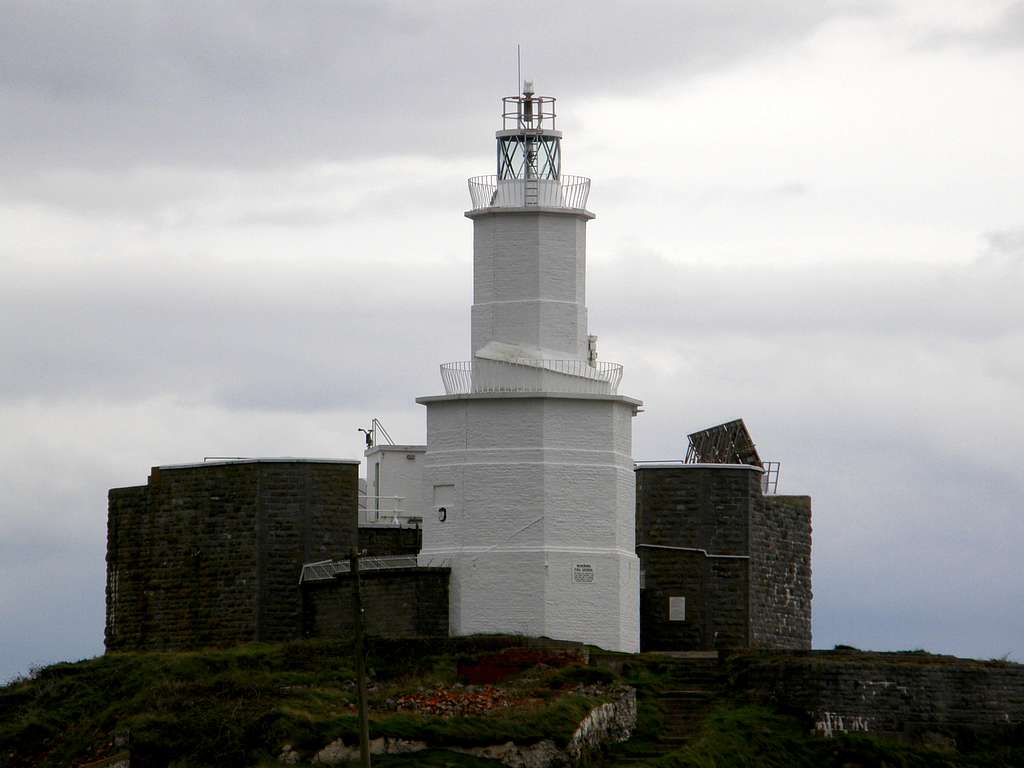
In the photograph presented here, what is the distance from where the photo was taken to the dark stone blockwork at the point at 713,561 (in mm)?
51000

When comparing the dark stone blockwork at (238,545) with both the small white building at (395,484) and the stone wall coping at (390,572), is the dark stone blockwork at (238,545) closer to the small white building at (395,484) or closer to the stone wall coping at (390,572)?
the stone wall coping at (390,572)

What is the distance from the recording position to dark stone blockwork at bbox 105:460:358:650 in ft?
167

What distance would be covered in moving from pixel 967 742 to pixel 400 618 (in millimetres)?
12586

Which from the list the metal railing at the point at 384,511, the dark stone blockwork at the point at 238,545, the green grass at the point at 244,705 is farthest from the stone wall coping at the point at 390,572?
the metal railing at the point at 384,511

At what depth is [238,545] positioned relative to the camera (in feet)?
168

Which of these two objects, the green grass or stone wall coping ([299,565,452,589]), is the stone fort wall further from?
stone wall coping ([299,565,452,589])

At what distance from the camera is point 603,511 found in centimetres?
4856

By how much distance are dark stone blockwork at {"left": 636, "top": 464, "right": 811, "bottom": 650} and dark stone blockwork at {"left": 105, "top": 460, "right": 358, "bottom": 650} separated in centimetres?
683

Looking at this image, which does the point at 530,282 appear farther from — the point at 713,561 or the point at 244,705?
the point at 244,705

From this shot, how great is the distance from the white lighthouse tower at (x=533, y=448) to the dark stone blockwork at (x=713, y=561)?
6.12 feet

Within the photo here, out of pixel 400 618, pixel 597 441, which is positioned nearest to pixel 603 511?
pixel 597 441

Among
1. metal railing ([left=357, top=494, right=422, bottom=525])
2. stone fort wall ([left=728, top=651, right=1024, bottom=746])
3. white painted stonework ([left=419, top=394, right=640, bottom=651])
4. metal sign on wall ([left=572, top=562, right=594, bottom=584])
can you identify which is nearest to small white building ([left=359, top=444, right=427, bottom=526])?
metal railing ([left=357, top=494, right=422, bottom=525])

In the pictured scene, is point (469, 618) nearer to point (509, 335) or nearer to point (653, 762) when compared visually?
point (509, 335)

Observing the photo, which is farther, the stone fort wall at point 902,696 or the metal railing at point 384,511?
the metal railing at point 384,511
